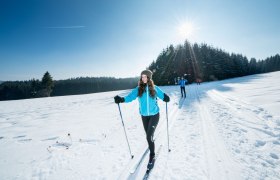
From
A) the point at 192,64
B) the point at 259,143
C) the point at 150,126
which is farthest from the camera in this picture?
the point at 192,64

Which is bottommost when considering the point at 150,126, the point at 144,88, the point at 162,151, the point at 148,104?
the point at 162,151

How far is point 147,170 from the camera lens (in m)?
3.98

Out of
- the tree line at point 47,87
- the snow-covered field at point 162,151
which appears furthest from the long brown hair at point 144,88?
the tree line at point 47,87

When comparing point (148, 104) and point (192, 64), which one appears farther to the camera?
point (192, 64)

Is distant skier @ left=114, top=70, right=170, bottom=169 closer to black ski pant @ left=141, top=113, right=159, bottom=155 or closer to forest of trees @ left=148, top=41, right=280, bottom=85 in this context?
black ski pant @ left=141, top=113, right=159, bottom=155

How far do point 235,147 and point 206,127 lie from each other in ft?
6.78

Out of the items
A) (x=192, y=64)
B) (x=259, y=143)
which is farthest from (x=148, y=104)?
(x=192, y=64)

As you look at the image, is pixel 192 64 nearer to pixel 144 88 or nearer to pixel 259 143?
pixel 259 143

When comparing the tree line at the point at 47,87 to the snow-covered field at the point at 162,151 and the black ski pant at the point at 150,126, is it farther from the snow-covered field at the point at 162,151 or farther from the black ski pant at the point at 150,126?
the black ski pant at the point at 150,126

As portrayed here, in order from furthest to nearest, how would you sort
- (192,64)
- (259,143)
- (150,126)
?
(192,64) → (259,143) → (150,126)

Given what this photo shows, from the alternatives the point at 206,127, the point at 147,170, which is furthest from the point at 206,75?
the point at 147,170

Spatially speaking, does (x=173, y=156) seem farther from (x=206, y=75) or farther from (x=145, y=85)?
(x=206, y=75)

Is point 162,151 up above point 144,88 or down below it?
below

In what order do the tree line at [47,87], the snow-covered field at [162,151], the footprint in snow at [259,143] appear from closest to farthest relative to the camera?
the snow-covered field at [162,151] → the footprint in snow at [259,143] → the tree line at [47,87]
